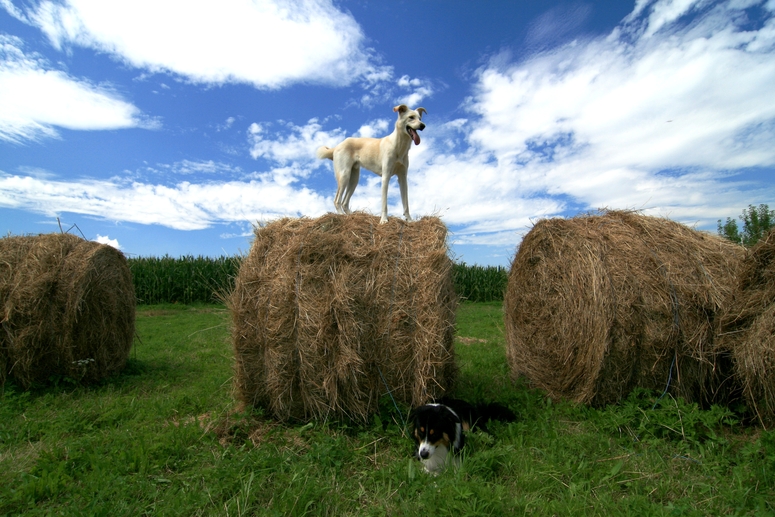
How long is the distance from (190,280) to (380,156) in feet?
49.0

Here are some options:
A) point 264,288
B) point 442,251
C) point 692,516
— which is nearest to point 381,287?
point 442,251

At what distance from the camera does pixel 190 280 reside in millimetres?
18594

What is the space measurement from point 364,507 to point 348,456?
75 centimetres

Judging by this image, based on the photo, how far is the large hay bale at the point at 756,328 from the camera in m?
3.90

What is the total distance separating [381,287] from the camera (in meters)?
4.51

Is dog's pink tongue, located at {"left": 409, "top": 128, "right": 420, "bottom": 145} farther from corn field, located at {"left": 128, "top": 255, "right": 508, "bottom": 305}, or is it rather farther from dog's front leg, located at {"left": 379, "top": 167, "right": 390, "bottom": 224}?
corn field, located at {"left": 128, "top": 255, "right": 508, "bottom": 305}

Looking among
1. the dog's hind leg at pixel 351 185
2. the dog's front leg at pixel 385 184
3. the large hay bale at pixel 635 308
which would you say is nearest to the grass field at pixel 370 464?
the large hay bale at pixel 635 308

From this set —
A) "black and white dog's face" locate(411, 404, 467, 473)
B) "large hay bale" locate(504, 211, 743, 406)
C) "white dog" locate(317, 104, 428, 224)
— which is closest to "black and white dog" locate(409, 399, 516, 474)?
"black and white dog's face" locate(411, 404, 467, 473)

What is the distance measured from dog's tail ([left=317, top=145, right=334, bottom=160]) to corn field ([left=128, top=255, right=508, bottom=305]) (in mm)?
11342

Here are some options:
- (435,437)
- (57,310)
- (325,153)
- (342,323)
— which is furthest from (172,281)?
(435,437)

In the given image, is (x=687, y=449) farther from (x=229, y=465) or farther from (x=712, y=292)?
(x=229, y=465)

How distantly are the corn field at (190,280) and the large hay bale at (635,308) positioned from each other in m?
12.5

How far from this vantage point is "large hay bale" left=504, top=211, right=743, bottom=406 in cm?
452

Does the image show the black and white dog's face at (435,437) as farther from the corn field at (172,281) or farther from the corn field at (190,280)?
the corn field at (172,281)
